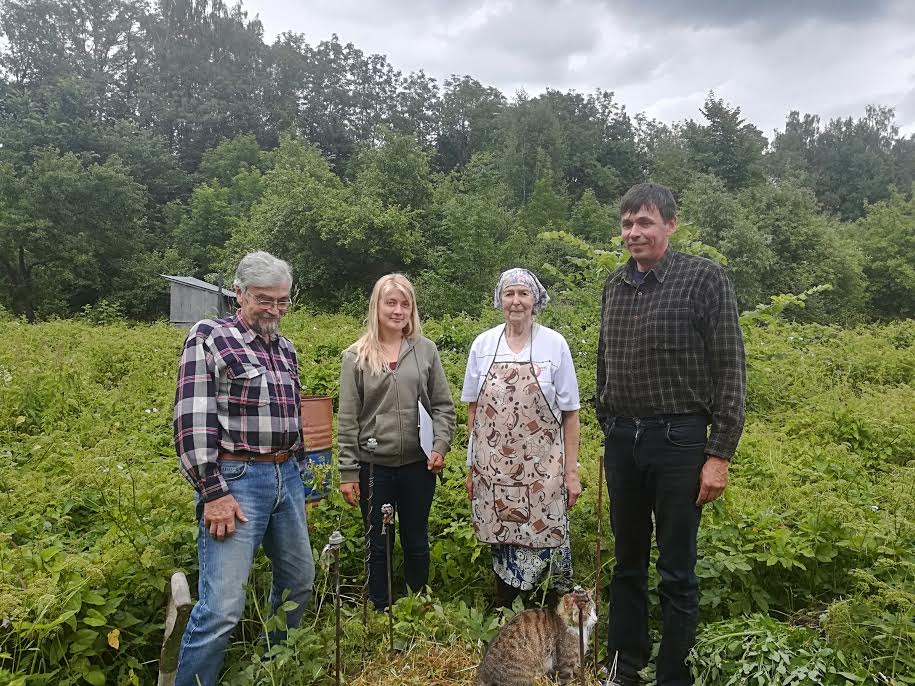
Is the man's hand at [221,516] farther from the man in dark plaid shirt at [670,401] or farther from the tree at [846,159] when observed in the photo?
the tree at [846,159]

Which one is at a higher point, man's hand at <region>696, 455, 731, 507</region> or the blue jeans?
man's hand at <region>696, 455, 731, 507</region>

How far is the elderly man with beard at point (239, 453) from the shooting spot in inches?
85.2

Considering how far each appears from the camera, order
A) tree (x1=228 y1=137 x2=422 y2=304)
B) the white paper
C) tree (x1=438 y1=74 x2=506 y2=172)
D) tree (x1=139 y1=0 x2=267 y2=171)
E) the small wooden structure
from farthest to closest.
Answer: tree (x1=438 y1=74 x2=506 y2=172)
tree (x1=139 y1=0 x2=267 y2=171)
tree (x1=228 y1=137 x2=422 y2=304)
the small wooden structure
the white paper

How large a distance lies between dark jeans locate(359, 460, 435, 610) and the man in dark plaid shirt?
0.88 m

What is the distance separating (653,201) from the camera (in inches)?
93.0

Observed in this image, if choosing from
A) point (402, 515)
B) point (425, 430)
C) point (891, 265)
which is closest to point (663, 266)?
point (425, 430)

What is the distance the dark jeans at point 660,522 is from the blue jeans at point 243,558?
125cm

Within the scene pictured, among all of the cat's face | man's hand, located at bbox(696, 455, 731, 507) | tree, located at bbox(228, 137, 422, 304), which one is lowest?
the cat's face

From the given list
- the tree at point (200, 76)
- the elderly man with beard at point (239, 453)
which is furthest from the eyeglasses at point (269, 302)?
the tree at point (200, 76)

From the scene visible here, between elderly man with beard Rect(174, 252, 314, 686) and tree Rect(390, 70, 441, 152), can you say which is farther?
tree Rect(390, 70, 441, 152)

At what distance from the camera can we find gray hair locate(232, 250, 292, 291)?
233 centimetres

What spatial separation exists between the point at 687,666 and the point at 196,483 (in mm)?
1894

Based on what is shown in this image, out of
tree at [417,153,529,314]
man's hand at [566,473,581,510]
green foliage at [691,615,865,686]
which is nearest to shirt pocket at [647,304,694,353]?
man's hand at [566,473,581,510]

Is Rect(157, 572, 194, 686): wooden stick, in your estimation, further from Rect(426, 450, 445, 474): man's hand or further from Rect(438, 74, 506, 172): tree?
Rect(438, 74, 506, 172): tree
